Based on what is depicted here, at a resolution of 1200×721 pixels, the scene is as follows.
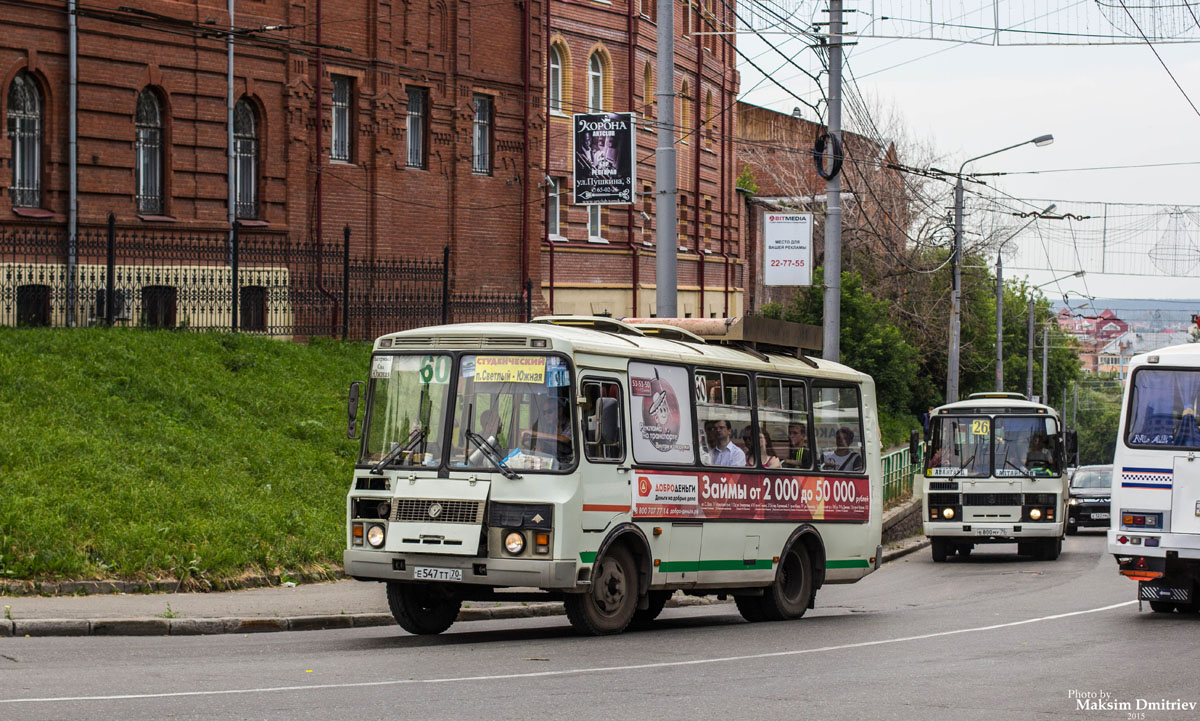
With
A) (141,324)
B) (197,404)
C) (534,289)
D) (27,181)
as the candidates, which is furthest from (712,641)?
(534,289)

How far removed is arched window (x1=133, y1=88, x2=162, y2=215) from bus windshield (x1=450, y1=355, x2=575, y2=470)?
19459 millimetres

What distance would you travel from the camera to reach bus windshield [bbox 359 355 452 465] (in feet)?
44.4

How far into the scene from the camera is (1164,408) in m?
16.7

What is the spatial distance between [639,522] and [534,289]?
26.6 meters

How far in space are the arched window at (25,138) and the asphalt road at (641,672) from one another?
1665cm

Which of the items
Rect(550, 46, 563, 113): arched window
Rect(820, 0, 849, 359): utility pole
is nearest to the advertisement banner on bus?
Rect(820, 0, 849, 359): utility pole

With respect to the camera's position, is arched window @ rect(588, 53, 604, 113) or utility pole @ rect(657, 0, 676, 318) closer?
utility pole @ rect(657, 0, 676, 318)

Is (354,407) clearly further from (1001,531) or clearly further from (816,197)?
(816,197)

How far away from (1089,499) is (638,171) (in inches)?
622

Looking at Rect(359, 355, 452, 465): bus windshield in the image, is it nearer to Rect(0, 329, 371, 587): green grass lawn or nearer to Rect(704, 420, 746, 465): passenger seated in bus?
Rect(704, 420, 746, 465): passenger seated in bus

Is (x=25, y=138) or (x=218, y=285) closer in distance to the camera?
(x=25, y=138)

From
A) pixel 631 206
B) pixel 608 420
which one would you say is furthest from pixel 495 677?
pixel 631 206

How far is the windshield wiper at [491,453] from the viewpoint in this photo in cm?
1316

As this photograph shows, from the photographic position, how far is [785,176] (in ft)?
221
